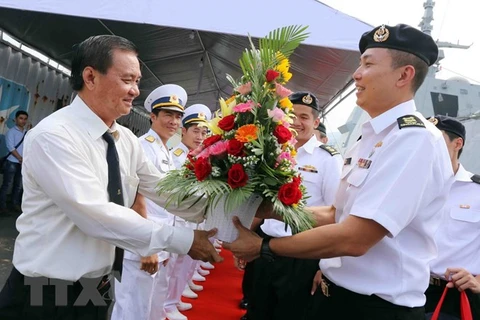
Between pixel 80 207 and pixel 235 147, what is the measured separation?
0.67 meters

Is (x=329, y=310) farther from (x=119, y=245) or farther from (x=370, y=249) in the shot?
(x=119, y=245)

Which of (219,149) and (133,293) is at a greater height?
(219,149)

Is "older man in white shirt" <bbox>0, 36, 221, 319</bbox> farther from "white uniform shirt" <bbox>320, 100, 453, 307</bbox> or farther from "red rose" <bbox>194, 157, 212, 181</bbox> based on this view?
"white uniform shirt" <bbox>320, 100, 453, 307</bbox>

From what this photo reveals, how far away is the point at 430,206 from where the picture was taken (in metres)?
1.68

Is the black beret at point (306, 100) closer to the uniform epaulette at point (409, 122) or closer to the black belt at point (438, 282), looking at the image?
the black belt at point (438, 282)

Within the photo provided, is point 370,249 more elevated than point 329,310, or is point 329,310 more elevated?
point 370,249

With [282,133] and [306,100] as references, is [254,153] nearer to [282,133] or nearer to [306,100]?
[282,133]

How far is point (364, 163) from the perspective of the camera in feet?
5.66

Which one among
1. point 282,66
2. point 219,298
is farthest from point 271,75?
point 219,298

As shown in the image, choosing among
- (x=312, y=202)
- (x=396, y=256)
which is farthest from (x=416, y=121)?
(x=312, y=202)

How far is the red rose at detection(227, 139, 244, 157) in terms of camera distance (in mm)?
1729

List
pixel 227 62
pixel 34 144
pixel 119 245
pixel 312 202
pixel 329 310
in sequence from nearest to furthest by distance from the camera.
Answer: pixel 34 144
pixel 119 245
pixel 329 310
pixel 312 202
pixel 227 62

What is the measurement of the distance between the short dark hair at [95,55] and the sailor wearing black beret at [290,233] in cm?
181

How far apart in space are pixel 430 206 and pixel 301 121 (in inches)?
78.3
